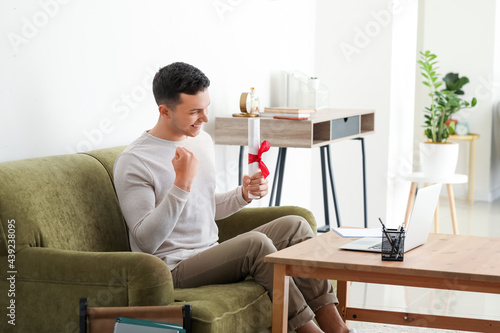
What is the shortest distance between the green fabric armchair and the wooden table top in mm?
237

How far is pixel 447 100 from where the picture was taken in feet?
16.5

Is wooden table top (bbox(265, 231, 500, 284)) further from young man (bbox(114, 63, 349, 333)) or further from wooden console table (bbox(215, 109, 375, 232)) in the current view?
wooden console table (bbox(215, 109, 375, 232))

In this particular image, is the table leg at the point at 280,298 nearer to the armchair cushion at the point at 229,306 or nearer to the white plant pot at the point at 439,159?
the armchair cushion at the point at 229,306

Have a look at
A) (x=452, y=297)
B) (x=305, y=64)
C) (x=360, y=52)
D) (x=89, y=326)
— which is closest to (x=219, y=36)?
(x=305, y=64)

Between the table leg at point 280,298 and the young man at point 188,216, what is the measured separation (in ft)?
0.57

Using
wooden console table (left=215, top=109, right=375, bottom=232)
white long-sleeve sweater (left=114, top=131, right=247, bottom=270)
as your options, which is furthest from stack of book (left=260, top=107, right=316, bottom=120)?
white long-sleeve sweater (left=114, top=131, right=247, bottom=270)

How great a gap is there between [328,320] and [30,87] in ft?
4.05

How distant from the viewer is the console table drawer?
148 inches

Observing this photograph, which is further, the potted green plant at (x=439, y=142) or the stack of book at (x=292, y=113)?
the potted green plant at (x=439, y=142)

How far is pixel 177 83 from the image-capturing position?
7.80ft

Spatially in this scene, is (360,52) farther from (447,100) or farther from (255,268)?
(255,268)

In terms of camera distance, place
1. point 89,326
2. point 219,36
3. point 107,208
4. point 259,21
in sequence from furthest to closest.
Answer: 1. point 259,21
2. point 219,36
3. point 107,208
4. point 89,326

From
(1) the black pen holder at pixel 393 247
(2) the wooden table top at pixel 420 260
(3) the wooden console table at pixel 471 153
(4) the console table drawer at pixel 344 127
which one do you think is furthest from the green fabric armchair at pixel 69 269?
(3) the wooden console table at pixel 471 153

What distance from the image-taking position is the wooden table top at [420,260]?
5.94ft
